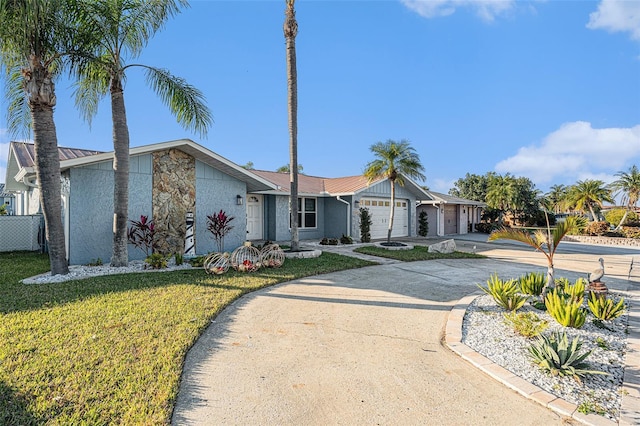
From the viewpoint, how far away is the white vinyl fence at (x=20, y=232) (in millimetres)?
12898

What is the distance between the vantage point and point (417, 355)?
13.0 ft

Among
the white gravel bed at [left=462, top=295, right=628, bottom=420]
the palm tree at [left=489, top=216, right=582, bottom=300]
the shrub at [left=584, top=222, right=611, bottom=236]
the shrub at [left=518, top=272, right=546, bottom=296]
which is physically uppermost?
the palm tree at [left=489, top=216, right=582, bottom=300]

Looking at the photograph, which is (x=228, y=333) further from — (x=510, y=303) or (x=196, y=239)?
(x=196, y=239)

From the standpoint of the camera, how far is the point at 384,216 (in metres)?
19.1

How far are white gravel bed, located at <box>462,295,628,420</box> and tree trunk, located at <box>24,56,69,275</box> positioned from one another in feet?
30.3

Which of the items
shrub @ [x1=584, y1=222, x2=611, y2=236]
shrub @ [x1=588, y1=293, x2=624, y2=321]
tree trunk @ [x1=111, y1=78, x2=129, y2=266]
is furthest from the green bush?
tree trunk @ [x1=111, y1=78, x2=129, y2=266]

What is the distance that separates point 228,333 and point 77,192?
25.0ft

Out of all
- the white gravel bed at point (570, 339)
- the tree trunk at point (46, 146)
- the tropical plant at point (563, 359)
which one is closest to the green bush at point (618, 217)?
the white gravel bed at point (570, 339)

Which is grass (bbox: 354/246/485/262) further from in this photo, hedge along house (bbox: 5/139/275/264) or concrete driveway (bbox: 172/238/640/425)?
concrete driveway (bbox: 172/238/640/425)

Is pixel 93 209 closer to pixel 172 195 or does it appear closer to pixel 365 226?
pixel 172 195

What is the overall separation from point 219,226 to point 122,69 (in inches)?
213

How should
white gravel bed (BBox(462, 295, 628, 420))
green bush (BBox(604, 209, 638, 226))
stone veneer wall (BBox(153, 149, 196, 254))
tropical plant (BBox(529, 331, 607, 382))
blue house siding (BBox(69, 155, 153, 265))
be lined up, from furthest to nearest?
1. green bush (BBox(604, 209, 638, 226))
2. stone veneer wall (BBox(153, 149, 196, 254))
3. blue house siding (BBox(69, 155, 153, 265))
4. tropical plant (BBox(529, 331, 607, 382))
5. white gravel bed (BBox(462, 295, 628, 420))

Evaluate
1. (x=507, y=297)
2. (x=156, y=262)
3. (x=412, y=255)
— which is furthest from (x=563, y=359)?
(x=156, y=262)

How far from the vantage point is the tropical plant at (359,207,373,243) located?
55.6 ft
